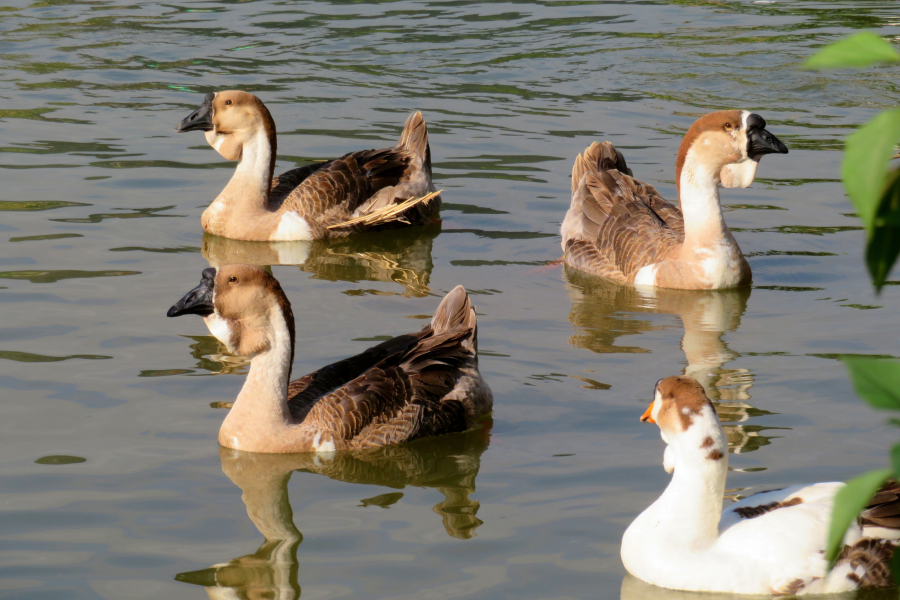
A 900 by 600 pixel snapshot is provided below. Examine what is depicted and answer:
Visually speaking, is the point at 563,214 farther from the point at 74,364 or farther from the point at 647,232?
the point at 74,364

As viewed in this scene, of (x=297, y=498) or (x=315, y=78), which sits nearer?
(x=297, y=498)

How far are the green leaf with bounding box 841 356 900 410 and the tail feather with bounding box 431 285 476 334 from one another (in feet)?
21.9

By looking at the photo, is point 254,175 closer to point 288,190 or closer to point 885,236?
point 288,190

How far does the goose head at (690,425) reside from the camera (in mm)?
5320

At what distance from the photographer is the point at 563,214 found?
498 inches

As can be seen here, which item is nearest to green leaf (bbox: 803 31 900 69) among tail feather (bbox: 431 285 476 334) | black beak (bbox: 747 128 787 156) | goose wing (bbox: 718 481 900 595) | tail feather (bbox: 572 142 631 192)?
goose wing (bbox: 718 481 900 595)

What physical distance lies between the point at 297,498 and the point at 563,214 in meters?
6.62

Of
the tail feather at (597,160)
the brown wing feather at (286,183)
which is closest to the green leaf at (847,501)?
the tail feather at (597,160)

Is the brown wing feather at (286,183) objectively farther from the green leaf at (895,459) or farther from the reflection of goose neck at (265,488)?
the green leaf at (895,459)

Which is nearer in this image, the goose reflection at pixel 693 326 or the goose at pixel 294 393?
the goose at pixel 294 393

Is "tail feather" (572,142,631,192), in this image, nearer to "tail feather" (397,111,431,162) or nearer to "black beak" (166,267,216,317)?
"tail feather" (397,111,431,162)

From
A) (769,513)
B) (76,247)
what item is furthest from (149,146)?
(769,513)

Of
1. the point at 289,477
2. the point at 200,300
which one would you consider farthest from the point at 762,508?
the point at 200,300

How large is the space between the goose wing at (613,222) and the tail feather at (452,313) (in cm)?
309
